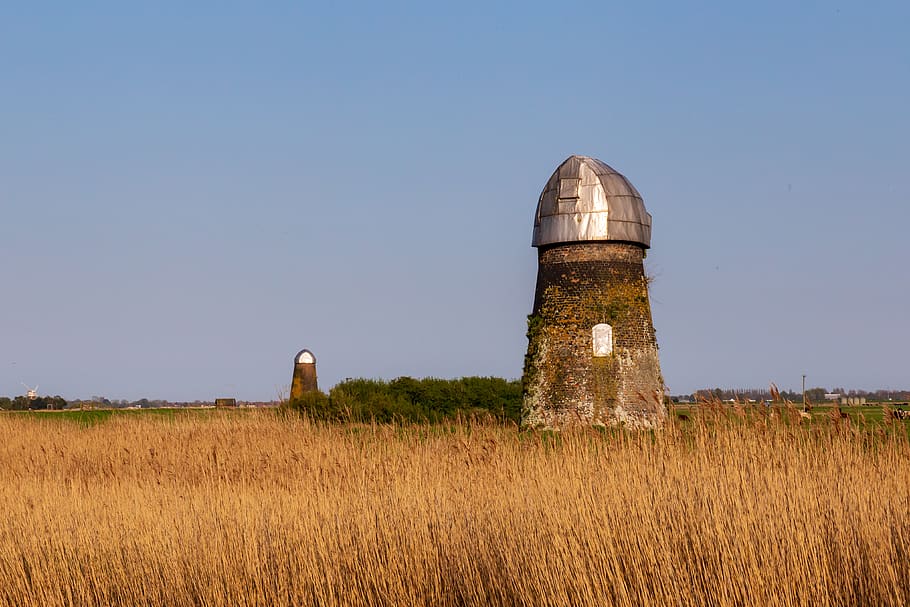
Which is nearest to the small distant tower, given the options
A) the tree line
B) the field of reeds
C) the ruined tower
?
the tree line

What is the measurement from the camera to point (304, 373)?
2908 centimetres

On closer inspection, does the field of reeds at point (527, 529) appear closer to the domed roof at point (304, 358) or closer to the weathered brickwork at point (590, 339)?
the weathered brickwork at point (590, 339)

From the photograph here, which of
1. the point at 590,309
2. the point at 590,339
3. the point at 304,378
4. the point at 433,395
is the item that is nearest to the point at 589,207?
the point at 590,309

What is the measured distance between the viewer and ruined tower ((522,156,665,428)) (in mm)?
19016

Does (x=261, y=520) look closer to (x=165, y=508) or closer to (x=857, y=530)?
(x=165, y=508)

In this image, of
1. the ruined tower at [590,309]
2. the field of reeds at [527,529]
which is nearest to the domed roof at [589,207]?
the ruined tower at [590,309]

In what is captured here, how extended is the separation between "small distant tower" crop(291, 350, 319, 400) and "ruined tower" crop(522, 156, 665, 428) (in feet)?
35.3

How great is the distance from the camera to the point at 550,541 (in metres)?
6.10

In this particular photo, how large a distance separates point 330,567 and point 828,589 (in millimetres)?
3082

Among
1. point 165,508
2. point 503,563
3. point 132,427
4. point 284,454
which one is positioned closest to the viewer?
point 503,563

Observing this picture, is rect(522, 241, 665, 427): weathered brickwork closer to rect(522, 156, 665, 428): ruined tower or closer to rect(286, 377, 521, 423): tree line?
rect(522, 156, 665, 428): ruined tower

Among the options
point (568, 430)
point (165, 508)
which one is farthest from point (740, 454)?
point (165, 508)

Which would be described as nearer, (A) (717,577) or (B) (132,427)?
(A) (717,577)

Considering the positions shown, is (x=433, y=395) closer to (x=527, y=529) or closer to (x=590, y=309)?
(x=590, y=309)
